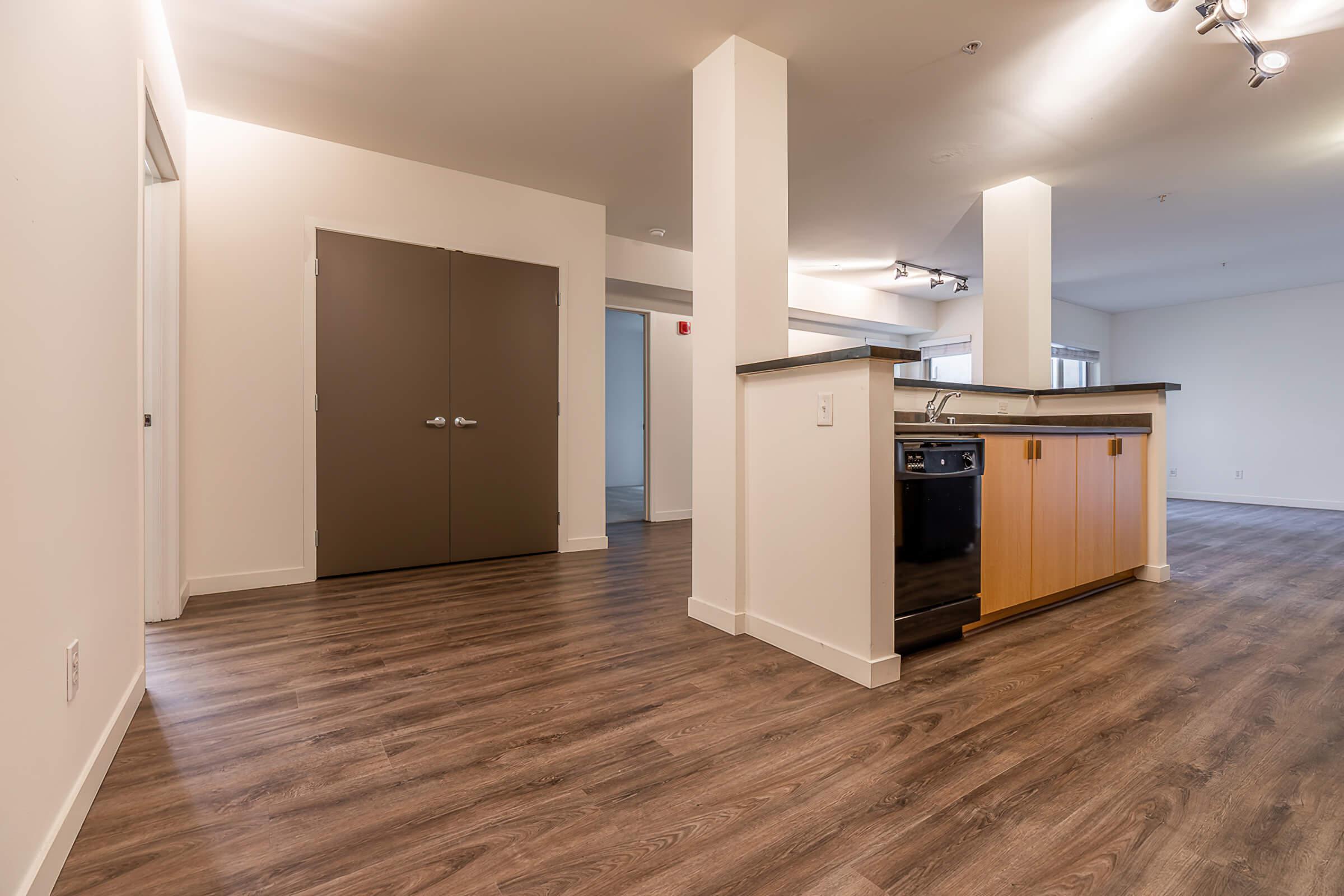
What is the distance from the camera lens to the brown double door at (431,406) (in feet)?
11.9

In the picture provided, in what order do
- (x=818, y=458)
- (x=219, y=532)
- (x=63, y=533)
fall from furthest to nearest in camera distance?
(x=219, y=532) → (x=818, y=458) → (x=63, y=533)

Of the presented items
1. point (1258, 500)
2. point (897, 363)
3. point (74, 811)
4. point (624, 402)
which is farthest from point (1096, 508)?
point (624, 402)

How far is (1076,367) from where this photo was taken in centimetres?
902

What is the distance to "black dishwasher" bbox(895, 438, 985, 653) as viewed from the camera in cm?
225

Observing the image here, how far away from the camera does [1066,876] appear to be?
1172 millimetres

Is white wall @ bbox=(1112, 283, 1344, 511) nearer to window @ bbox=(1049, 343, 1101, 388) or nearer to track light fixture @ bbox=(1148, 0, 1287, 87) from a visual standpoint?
window @ bbox=(1049, 343, 1101, 388)

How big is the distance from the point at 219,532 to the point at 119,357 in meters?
1.91

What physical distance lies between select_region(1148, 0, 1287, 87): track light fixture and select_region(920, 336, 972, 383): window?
5.74 meters

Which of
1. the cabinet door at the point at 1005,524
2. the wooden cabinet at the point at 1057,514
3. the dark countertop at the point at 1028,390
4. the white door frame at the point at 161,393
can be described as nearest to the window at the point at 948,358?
the dark countertop at the point at 1028,390

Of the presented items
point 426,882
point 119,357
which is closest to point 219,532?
point 119,357

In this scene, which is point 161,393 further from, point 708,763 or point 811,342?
point 811,342

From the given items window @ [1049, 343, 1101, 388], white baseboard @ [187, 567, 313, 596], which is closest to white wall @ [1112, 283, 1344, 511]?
window @ [1049, 343, 1101, 388]

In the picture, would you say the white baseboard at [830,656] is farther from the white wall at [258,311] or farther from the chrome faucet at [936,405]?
the white wall at [258,311]

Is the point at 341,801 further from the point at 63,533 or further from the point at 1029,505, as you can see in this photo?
the point at 1029,505
